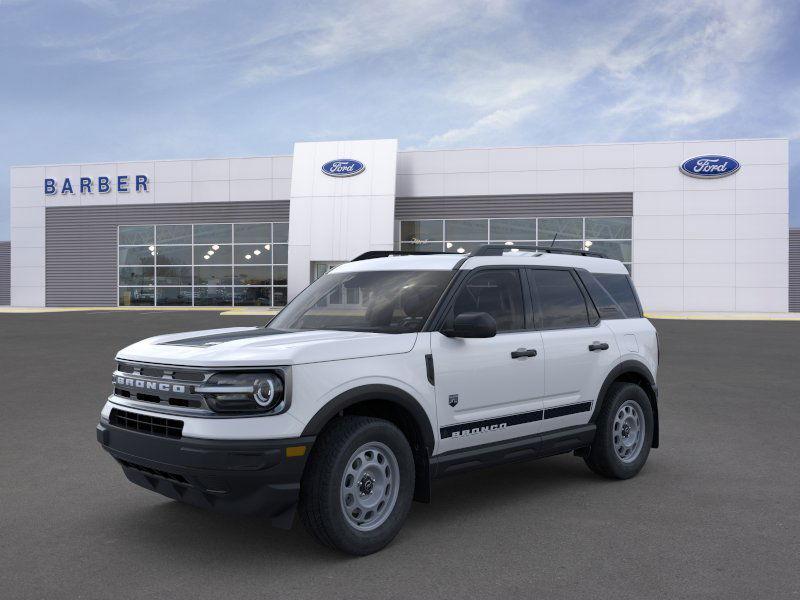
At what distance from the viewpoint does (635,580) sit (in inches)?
163

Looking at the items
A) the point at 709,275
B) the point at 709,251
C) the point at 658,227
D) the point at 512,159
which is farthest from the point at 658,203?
the point at 512,159

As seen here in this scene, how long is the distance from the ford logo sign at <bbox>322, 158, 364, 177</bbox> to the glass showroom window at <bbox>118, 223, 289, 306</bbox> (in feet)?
14.8

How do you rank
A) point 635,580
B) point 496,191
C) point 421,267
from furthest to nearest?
1. point 496,191
2. point 421,267
3. point 635,580

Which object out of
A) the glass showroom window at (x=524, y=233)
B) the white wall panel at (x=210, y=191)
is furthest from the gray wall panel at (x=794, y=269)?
the white wall panel at (x=210, y=191)

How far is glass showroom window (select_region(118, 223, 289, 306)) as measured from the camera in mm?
41625

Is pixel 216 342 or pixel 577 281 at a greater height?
pixel 577 281

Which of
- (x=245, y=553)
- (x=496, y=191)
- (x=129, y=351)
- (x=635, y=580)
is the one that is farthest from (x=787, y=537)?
(x=496, y=191)

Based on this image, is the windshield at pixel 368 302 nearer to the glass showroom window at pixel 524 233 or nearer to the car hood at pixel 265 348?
the car hood at pixel 265 348

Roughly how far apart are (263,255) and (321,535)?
38.3 meters

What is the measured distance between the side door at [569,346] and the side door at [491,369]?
0.43 feet

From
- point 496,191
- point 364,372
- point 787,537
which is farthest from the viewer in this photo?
point 496,191

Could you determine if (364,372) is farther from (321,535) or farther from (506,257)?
(506,257)

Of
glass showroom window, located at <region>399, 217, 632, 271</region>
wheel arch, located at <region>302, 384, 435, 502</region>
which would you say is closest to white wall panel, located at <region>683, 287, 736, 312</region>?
glass showroom window, located at <region>399, 217, 632, 271</region>

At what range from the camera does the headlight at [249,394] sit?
4.12 m
